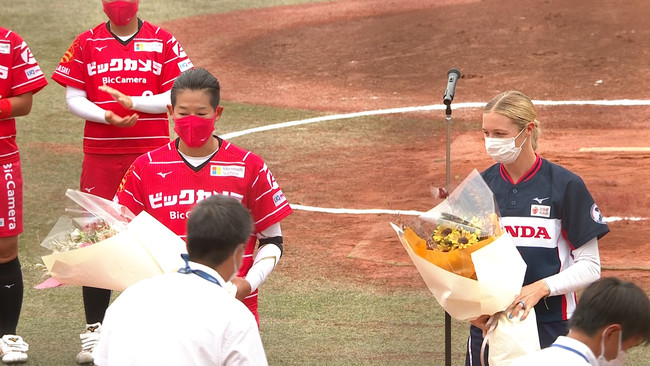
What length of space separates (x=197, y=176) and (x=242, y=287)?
0.60 meters

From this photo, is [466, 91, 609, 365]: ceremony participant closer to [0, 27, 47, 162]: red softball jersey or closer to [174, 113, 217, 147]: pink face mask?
[174, 113, 217, 147]: pink face mask

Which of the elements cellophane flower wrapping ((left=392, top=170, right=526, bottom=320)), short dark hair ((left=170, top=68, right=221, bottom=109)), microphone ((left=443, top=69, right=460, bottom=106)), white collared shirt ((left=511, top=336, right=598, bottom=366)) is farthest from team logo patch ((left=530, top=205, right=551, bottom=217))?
short dark hair ((left=170, top=68, right=221, bottom=109))

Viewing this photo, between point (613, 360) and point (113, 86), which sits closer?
point (613, 360)

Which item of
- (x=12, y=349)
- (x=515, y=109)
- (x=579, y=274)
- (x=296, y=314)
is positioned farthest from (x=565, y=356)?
(x=296, y=314)

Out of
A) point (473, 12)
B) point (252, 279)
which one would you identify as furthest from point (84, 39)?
point (473, 12)

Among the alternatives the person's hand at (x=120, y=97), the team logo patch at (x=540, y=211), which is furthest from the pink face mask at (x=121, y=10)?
the team logo patch at (x=540, y=211)

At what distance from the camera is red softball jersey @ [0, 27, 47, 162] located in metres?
6.87

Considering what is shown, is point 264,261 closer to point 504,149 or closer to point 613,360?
point 504,149

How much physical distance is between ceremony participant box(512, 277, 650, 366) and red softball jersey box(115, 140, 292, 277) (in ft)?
5.95

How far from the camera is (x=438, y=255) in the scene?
4.62 meters

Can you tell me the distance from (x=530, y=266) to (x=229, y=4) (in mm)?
16958

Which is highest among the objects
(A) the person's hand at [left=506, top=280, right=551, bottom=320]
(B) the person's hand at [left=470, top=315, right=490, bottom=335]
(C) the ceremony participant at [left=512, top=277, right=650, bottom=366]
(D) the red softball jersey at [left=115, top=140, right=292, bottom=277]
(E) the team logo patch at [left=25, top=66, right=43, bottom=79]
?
(E) the team logo patch at [left=25, top=66, right=43, bottom=79]

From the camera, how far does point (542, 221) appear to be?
15.9 ft

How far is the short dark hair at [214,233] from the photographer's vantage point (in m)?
3.60
